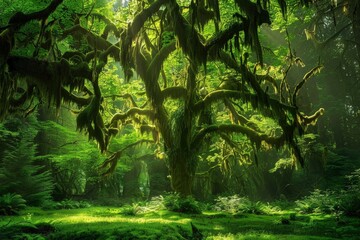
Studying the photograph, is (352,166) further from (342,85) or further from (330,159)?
(342,85)

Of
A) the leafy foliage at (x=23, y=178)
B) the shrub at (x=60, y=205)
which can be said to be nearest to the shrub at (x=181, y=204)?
the shrub at (x=60, y=205)

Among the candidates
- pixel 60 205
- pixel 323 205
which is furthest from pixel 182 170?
pixel 60 205

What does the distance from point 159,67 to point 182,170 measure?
14.8ft

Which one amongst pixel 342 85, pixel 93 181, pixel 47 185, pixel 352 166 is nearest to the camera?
pixel 47 185

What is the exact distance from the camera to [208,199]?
24.5m

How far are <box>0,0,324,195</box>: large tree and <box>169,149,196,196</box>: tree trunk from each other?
0.14 ft

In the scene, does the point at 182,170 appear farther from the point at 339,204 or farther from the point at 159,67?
the point at 339,204

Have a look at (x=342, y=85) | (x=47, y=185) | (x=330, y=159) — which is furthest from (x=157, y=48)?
(x=342, y=85)

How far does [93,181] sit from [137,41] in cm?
1664

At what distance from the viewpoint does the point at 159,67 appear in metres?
13.3

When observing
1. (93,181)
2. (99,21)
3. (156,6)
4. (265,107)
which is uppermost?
(99,21)

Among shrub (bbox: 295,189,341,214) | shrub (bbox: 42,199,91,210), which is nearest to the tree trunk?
shrub (bbox: 295,189,341,214)

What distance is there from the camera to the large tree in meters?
9.99

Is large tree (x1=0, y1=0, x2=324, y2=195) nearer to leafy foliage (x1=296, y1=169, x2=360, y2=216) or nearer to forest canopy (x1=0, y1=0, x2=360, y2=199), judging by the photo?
forest canopy (x1=0, y1=0, x2=360, y2=199)
